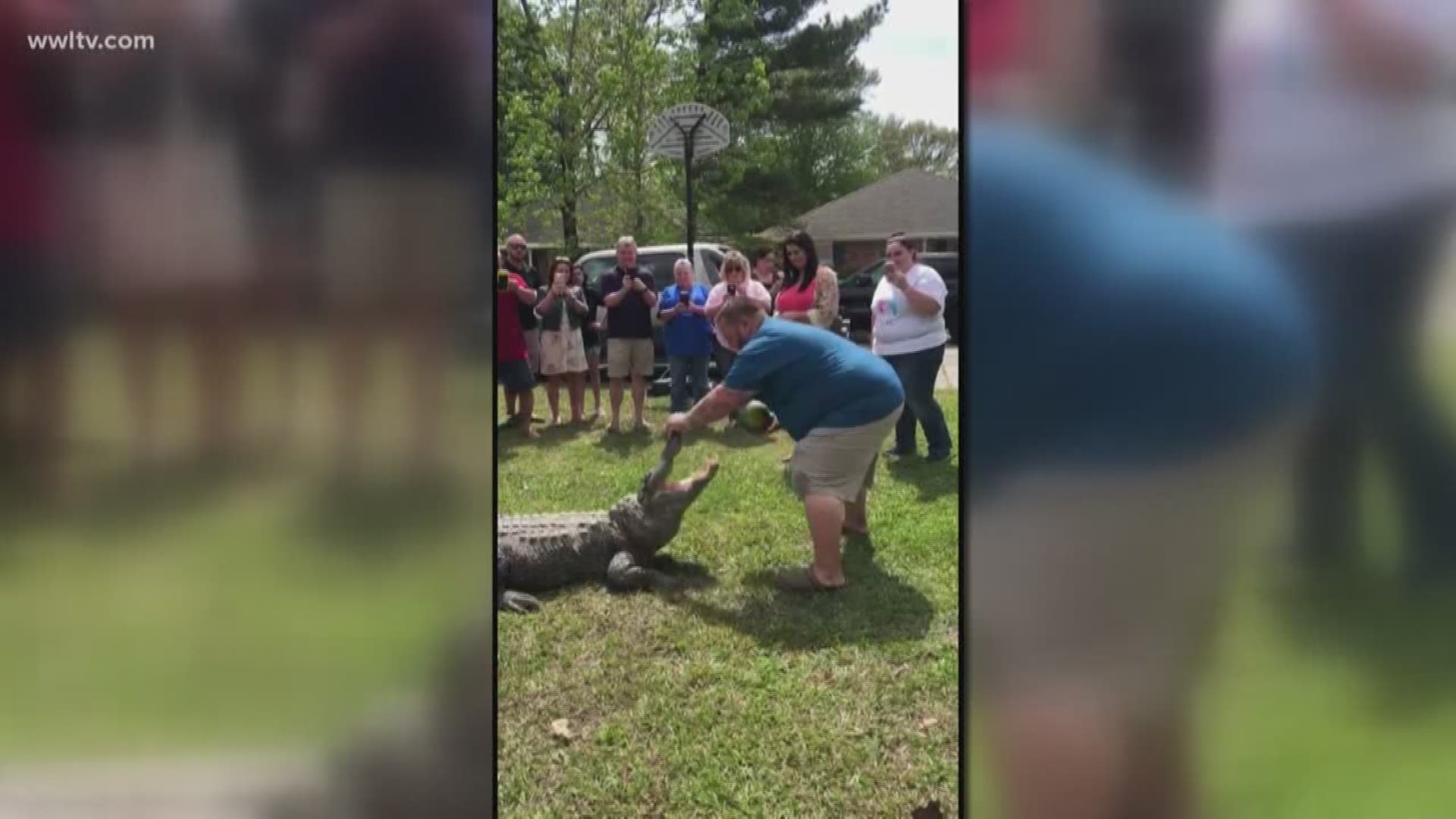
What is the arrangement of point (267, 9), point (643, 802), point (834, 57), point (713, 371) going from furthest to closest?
point (713, 371)
point (834, 57)
point (643, 802)
point (267, 9)

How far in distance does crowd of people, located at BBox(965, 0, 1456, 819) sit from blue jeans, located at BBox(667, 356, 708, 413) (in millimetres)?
2683

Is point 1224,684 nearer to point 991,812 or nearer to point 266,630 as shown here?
point 991,812

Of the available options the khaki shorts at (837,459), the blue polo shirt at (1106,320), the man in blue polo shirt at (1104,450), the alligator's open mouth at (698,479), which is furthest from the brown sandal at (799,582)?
the blue polo shirt at (1106,320)

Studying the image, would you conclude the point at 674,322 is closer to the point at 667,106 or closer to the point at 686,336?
the point at 686,336

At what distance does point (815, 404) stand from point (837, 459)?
0.78 feet

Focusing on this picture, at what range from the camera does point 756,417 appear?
4.08 meters

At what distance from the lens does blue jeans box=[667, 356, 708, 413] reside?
439 centimetres

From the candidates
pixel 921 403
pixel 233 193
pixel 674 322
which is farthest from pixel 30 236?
pixel 921 403

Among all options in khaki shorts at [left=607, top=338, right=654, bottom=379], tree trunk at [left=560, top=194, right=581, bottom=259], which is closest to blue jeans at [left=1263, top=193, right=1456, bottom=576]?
tree trunk at [left=560, top=194, right=581, bottom=259]

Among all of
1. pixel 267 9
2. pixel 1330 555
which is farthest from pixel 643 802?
pixel 267 9

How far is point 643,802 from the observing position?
251cm

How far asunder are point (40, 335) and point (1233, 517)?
208 cm

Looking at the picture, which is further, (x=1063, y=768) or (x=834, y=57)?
(x=834, y=57)

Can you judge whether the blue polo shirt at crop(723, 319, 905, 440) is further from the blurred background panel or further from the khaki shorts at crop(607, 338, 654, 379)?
the blurred background panel
